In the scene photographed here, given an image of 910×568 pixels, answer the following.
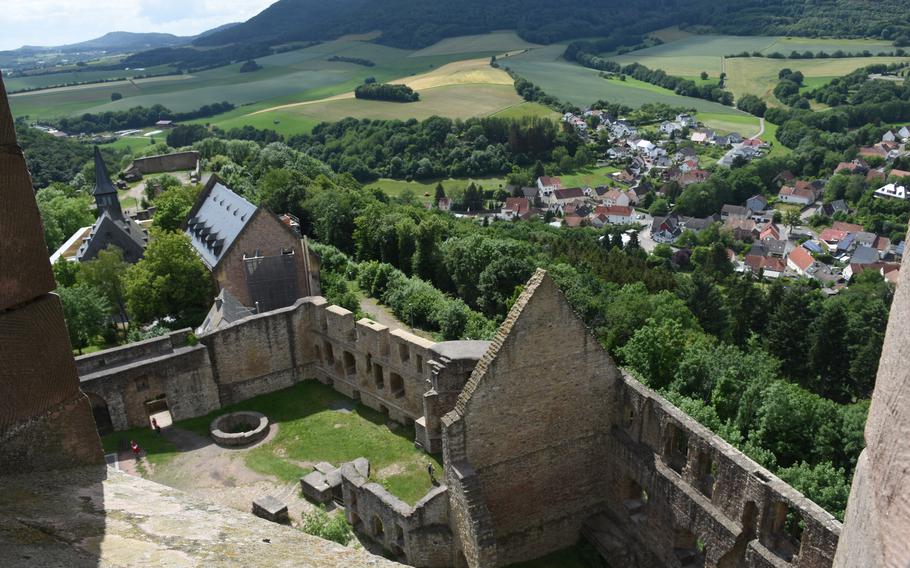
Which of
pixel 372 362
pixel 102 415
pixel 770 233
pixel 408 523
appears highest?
pixel 372 362

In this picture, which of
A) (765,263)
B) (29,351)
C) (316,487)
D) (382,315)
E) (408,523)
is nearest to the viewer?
(29,351)

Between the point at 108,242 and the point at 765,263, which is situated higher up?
the point at 108,242

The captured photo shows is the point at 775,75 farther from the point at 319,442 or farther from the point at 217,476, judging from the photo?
the point at 217,476

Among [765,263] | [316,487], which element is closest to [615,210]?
[765,263]

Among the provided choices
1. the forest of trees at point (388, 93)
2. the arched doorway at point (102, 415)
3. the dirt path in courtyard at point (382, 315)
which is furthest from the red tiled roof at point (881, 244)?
the arched doorway at point (102, 415)

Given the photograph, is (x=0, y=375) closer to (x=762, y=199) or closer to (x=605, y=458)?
(x=605, y=458)

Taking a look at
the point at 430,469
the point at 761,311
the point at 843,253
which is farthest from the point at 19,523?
the point at 843,253

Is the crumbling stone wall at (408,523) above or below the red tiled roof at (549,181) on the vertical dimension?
above

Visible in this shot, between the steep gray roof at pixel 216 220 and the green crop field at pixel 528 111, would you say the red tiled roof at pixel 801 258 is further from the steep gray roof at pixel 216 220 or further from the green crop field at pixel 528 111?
the steep gray roof at pixel 216 220
